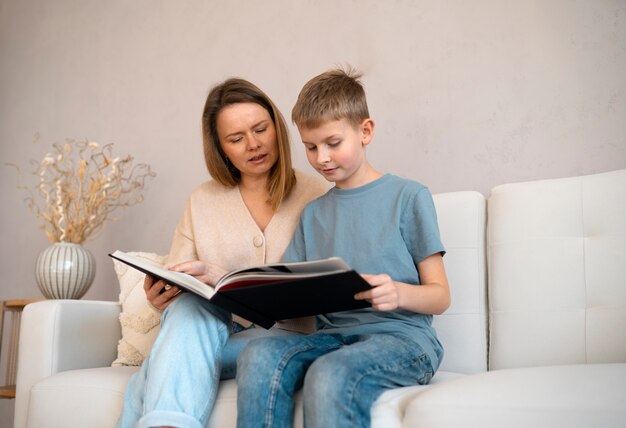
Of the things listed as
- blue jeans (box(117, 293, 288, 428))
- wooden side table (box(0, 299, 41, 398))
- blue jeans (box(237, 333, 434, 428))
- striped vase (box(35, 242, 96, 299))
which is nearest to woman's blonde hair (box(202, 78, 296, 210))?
blue jeans (box(117, 293, 288, 428))

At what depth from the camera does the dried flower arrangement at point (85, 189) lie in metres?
2.67

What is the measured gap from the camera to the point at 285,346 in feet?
4.16

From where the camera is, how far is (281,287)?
116 cm

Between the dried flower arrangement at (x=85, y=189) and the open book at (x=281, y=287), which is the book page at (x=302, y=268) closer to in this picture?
the open book at (x=281, y=287)

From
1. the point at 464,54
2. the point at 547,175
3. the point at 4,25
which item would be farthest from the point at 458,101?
the point at 4,25

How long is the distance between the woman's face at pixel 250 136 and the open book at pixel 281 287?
557 millimetres

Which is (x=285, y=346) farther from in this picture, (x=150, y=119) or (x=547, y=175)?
(x=150, y=119)

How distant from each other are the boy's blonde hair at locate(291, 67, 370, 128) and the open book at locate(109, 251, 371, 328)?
1.50 feet

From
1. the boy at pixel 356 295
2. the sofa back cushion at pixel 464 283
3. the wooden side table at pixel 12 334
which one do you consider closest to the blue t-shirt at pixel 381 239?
the boy at pixel 356 295

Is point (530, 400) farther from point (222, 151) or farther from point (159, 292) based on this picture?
point (222, 151)

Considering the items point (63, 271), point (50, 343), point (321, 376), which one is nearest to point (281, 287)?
point (321, 376)

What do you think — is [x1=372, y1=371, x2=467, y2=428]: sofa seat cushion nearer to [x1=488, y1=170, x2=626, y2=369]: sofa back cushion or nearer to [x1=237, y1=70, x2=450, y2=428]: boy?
[x1=237, y1=70, x2=450, y2=428]: boy

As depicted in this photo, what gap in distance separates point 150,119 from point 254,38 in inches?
25.6

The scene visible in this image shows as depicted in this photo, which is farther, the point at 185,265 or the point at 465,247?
the point at 465,247
